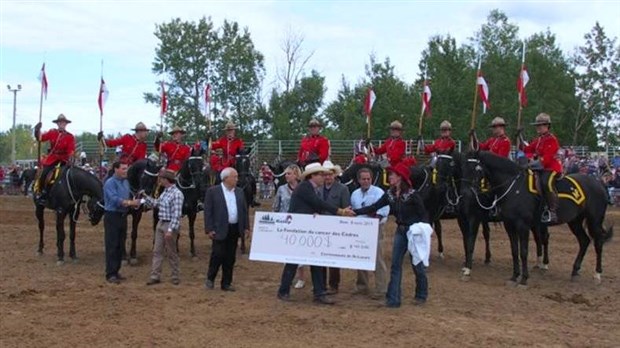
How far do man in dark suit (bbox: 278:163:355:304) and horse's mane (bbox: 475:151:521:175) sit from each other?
3486 mm

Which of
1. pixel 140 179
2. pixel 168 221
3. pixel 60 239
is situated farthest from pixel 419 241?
pixel 60 239

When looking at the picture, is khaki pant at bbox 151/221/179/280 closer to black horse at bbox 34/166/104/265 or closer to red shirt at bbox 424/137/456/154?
black horse at bbox 34/166/104/265

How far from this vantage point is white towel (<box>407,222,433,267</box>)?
948cm

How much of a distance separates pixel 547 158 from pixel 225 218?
631cm

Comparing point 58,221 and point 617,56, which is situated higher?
point 617,56

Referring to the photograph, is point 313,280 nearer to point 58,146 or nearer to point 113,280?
point 113,280

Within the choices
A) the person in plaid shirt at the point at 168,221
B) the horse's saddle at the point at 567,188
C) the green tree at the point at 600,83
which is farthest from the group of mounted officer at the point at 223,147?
the green tree at the point at 600,83

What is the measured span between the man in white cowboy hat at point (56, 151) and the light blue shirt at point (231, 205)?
5499mm

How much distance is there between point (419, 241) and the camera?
9.54m

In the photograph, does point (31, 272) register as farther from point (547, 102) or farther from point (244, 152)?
point (547, 102)

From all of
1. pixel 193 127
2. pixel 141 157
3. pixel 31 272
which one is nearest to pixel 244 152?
pixel 141 157

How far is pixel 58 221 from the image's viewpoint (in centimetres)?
1359

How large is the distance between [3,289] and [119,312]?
285 cm

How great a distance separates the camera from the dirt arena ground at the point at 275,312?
26.1ft
